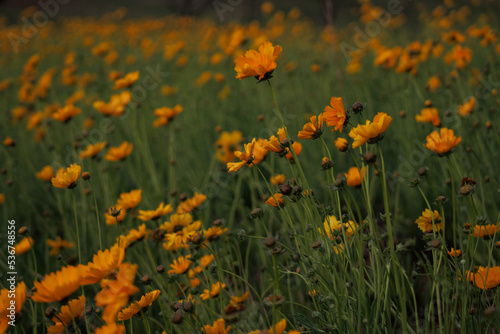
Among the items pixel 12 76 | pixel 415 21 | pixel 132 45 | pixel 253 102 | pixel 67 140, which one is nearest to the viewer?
pixel 253 102

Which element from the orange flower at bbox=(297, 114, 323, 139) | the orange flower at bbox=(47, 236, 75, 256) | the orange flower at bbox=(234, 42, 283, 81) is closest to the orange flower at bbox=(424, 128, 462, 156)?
the orange flower at bbox=(297, 114, 323, 139)

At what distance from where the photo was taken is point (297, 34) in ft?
17.6

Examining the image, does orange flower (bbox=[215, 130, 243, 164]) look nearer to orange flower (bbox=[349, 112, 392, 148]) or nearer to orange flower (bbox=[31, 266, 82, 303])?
orange flower (bbox=[349, 112, 392, 148])

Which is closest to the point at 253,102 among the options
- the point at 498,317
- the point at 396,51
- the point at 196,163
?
the point at 196,163

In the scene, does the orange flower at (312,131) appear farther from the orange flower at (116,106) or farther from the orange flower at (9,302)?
the orange flower at (116,106)

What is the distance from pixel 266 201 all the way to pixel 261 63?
1.16 feet

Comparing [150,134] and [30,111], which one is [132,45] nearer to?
[30,111]

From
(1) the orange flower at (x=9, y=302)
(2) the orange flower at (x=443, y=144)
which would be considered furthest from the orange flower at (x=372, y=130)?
(1) the orange flower at (x=9, y=302)

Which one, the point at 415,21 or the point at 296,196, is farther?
the point at 415,21

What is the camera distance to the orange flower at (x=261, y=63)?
3.06 feet

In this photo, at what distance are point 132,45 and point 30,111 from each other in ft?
8.08

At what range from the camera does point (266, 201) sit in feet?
3.37

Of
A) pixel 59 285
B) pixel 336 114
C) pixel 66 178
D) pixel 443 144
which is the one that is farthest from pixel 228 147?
pixel 59 285

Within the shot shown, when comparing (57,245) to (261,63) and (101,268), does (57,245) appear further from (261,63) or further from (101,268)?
(261,63)
